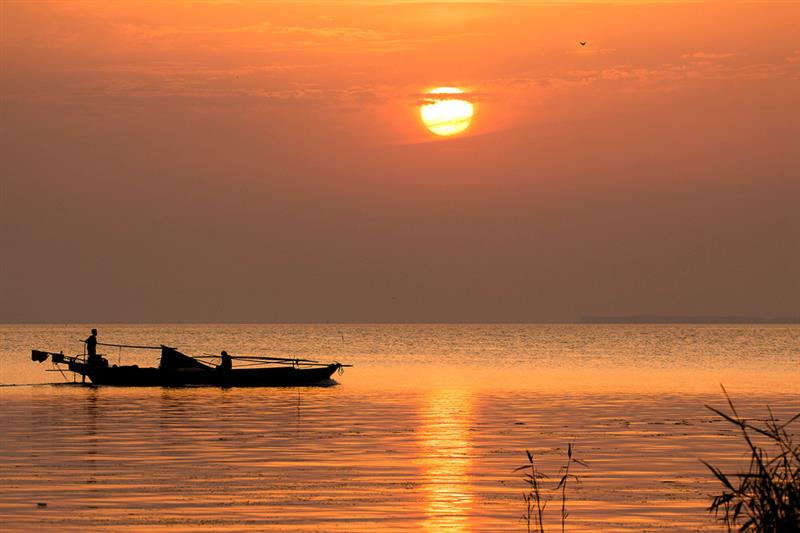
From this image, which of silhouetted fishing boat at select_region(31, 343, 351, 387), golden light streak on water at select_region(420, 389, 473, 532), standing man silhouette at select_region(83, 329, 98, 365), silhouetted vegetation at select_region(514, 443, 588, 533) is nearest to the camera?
silhouetted vegetation at select_region(514, 443, 588, 533)

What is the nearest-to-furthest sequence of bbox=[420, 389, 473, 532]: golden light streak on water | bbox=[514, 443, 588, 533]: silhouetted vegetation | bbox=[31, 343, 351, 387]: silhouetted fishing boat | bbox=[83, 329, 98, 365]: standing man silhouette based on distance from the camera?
bbox=[514, 443, 588, 533]: silhouetted vegetation
bbox=[420, 389, 473, 532]: golden light streak on water
bbox=[83, 329, 98, 365]: standing man silhouette
bbox=[31, 343, 351, 387]: silhouetted fishing boat

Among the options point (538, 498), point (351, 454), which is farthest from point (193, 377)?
point (538, 498)

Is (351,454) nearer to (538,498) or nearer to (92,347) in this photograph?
(538,498)

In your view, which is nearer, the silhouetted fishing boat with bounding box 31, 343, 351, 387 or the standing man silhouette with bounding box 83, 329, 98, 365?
the standing man silhouette with bounding box 83, 329, 98, 365

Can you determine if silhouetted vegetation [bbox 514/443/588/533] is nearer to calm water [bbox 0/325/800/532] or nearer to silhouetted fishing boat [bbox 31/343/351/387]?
calm water [bbox 0/325/800/532]

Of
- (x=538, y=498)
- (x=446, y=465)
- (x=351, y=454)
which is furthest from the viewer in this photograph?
(x=351, y=454)

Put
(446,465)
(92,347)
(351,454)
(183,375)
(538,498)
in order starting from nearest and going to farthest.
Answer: (538,498), (446,465), (351,454), (92,347), (183,375)

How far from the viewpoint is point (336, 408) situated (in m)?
52.1

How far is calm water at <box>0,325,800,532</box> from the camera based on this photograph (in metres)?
23.2

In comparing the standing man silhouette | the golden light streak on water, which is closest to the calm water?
the golden light streak on water

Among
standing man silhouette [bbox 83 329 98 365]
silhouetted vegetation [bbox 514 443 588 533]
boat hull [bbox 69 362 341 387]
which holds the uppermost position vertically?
standing man silhouette [bbox 83 329 98 365]

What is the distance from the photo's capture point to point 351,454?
33219 mm

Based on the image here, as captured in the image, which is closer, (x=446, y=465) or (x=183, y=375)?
(x=446, y=465)

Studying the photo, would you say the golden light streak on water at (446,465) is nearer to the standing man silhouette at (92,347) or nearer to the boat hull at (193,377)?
the boat hull at (193,377)
